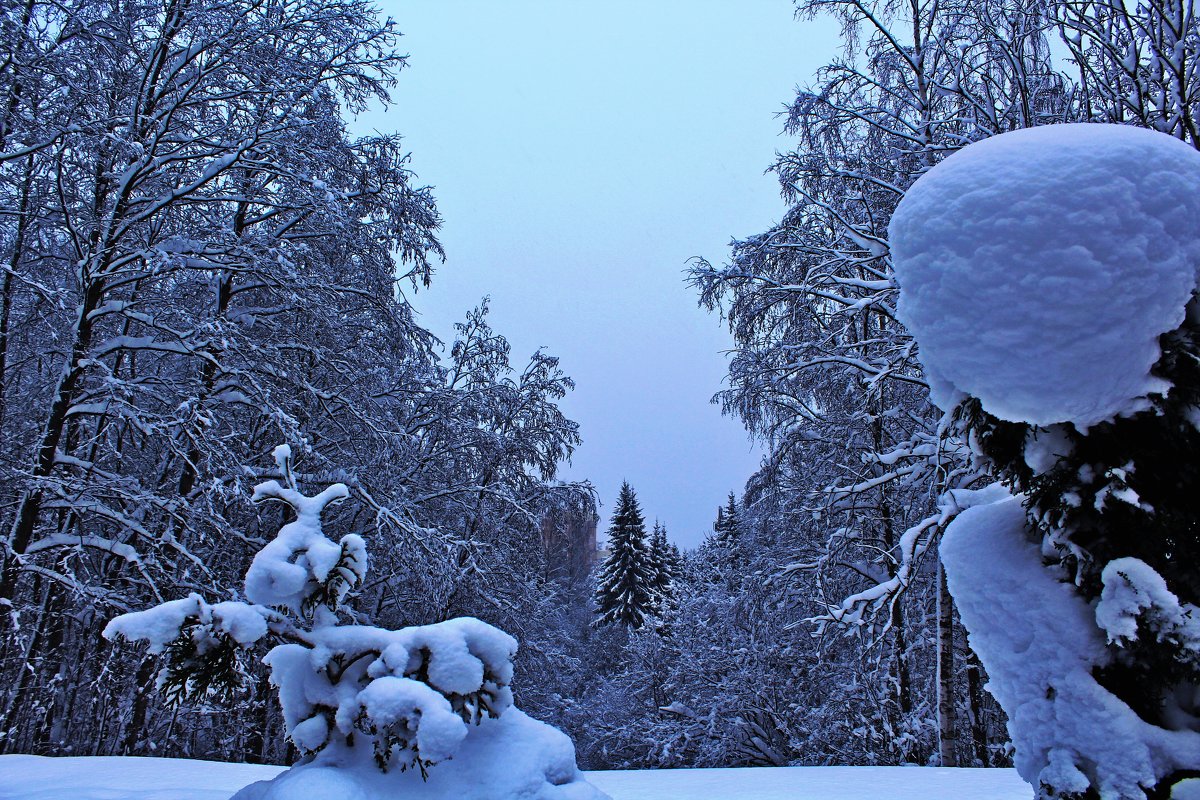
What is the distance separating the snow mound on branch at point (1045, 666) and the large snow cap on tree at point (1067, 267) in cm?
59

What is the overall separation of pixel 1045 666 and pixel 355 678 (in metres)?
2.29

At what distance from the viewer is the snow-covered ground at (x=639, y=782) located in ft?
10.9

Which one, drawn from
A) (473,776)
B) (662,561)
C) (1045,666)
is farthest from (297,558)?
(662,561)

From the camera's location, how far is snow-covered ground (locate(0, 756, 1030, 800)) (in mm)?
3316

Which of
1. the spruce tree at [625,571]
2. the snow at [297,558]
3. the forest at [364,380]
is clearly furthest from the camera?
the spruce tree at [625,571]

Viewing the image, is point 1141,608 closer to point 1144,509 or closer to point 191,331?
point 1144,509

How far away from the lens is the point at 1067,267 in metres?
1.88

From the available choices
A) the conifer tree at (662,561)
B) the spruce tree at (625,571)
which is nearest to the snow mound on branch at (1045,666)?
the conifer tree at (662,561)

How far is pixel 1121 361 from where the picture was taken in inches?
74.4

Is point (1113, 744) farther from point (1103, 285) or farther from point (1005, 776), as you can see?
point (1005, 776)

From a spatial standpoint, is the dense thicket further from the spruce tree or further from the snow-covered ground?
the spruce tree

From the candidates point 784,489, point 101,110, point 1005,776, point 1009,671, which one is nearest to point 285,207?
point 101,110

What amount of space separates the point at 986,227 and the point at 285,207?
24.2ft

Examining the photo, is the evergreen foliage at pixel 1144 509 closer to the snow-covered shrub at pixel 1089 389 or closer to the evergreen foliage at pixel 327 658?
the snow-covered shrub at pixel 1089 389
